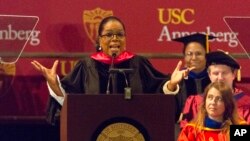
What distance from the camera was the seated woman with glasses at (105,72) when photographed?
5.13 m

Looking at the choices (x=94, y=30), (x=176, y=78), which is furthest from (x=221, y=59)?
(x=94, y=30)

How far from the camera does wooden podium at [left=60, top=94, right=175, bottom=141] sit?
4340mm

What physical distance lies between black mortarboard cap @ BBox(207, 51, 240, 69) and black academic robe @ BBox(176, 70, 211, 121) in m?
0.12

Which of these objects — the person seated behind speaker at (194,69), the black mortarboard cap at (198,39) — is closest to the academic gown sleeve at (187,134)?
the person seated behind speaker at (194,69)

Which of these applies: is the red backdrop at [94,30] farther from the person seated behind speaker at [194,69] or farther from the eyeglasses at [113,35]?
the eyeglasses at [113,35]

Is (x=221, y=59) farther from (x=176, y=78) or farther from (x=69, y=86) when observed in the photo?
(x=69, y=86)

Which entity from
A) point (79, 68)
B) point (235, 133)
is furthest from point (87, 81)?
point (235, 133)

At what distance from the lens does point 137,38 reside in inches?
234

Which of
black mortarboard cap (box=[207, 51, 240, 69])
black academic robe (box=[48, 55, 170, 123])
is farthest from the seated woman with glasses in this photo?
black mortarboard cap (box=[207, 51, 240, 69])

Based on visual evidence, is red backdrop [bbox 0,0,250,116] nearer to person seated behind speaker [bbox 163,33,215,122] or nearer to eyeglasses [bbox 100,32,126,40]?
person seated behind speaker [bbox 163,33,215,122]

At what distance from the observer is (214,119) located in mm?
4840

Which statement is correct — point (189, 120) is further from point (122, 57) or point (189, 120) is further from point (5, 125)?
point (5, 125)

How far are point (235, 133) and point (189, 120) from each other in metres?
0.63

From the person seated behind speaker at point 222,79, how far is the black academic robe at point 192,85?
0.05 metres
